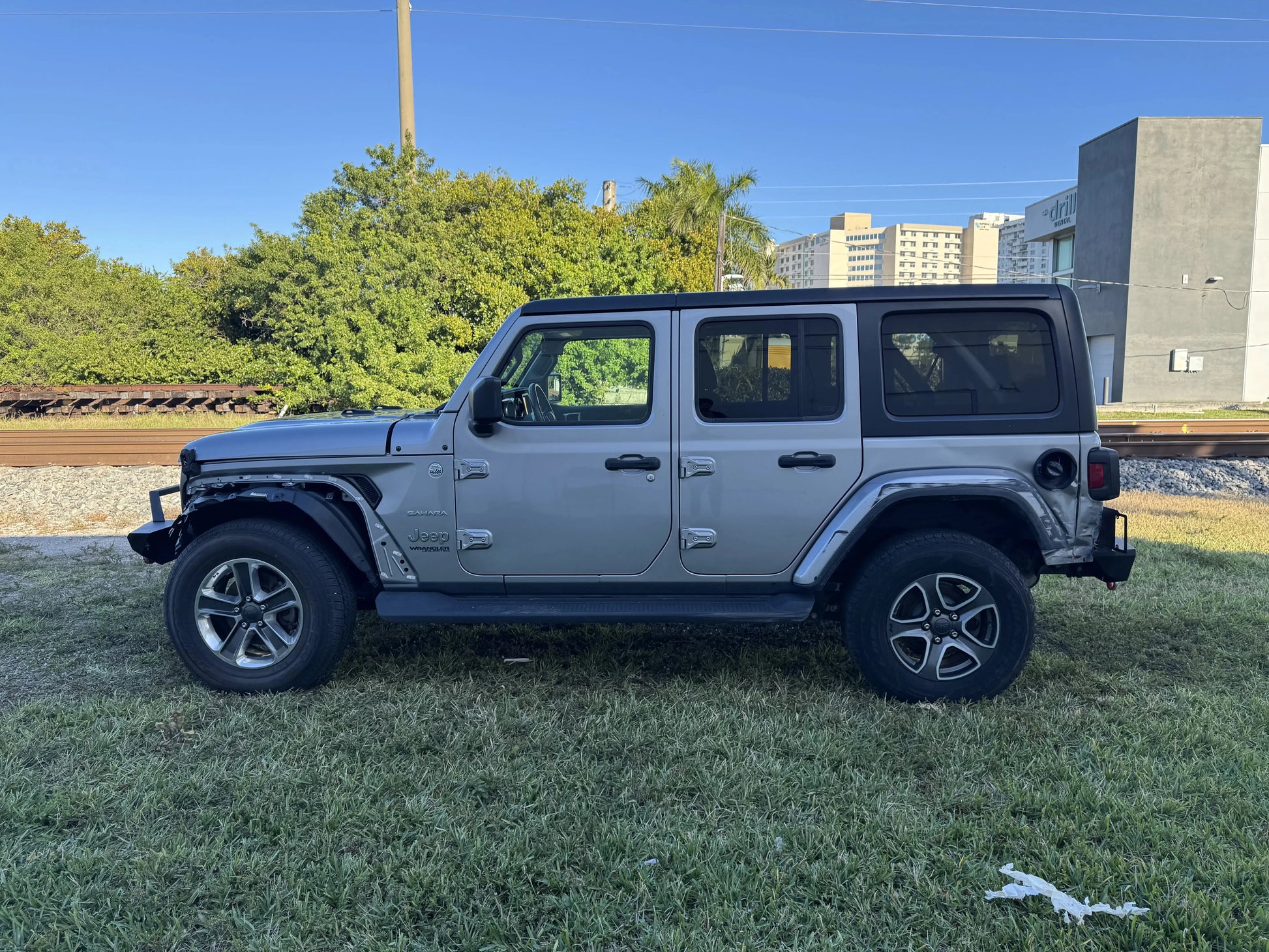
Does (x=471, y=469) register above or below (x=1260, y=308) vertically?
below

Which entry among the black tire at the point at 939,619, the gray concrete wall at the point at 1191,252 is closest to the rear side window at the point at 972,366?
the black tire at the point at 939,619

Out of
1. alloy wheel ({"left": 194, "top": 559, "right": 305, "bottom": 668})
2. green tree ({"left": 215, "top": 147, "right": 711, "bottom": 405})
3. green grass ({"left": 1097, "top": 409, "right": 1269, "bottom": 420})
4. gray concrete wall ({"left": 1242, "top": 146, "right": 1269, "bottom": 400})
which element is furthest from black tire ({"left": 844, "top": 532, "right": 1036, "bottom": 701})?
gray concrete wall ({"left": 1242, "top": 146, "right": 1269, "bottom": 400})

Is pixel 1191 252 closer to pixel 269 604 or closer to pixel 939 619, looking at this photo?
pixel 939 619

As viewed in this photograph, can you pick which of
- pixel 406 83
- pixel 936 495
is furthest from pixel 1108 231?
pixel 936 495

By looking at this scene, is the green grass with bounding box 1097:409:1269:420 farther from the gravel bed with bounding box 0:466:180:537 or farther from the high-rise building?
the high-rise building

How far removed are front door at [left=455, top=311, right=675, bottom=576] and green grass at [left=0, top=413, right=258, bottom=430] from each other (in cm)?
1417

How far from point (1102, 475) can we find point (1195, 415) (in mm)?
25589

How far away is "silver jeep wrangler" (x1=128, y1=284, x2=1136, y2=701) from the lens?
411 centimetres

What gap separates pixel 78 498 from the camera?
1042 cm

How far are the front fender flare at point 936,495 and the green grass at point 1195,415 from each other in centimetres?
2092

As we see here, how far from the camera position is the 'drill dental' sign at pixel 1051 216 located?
4006cm

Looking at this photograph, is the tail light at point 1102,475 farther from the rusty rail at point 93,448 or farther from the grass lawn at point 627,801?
the rusty rail at point 93,448

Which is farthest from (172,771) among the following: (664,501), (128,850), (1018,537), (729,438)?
(1018,537)

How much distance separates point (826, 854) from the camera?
2926mm
